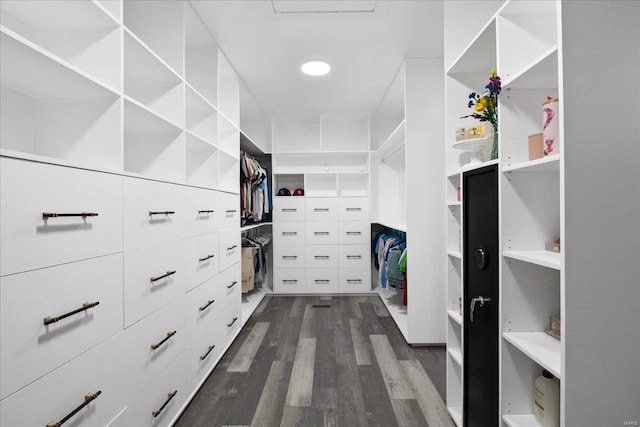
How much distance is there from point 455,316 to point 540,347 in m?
0.67

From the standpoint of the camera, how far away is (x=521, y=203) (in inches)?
51.0

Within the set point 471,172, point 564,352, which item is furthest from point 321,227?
point 564,352

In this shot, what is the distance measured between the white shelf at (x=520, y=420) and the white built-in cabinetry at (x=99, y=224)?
1.52 meters

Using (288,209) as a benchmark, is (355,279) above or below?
below

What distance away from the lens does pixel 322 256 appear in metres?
4.68

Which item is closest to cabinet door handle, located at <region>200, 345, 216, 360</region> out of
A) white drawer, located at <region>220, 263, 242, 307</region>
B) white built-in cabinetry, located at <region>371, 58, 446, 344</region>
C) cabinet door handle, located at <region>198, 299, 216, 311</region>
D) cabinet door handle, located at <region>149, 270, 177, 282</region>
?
cabinet door handle, located at <region>198, 299, 216, 311</region>

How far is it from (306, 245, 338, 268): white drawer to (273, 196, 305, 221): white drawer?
18.4 inches

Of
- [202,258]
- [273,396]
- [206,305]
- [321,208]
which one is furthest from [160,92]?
[321,208]

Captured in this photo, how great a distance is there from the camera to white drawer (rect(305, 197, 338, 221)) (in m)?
4.65

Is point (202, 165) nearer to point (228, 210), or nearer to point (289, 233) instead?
point (228, 210)

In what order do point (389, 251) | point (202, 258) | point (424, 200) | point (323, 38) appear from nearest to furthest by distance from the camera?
point (202, 258)
point (323, 38)
point (424, 200)
point (389, 251)

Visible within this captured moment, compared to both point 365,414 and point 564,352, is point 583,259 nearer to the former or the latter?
point 564,352

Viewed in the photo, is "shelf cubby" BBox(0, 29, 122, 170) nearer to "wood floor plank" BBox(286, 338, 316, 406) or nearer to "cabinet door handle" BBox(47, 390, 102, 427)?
"cabinet door handle" BBox(47, 390, 102, 427)

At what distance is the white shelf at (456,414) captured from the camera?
1741mm
